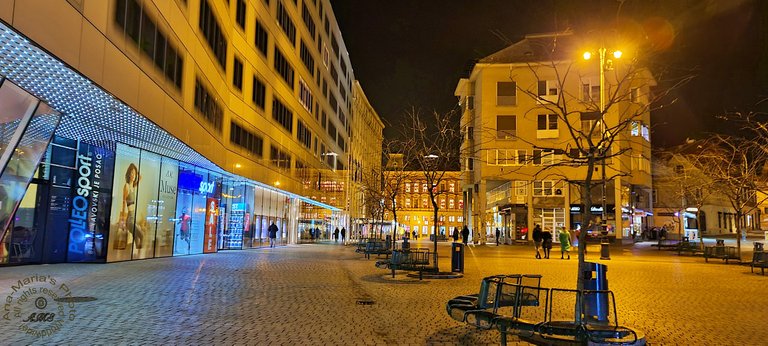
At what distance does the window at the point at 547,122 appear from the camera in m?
50.1

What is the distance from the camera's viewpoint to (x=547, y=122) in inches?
1982

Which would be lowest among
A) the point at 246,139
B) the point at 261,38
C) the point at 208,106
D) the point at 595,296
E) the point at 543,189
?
the point at 595,296

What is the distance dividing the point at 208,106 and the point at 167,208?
4.69 metres

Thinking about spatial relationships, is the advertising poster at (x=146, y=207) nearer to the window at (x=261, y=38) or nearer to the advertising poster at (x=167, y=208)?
the advertising poster at (x=167, y=208)

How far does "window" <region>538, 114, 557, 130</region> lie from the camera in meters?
50.1

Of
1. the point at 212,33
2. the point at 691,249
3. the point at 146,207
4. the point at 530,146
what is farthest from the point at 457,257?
the point at 530,146

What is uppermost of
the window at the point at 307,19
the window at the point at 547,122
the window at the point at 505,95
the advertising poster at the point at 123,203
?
the window at the point at 307,19

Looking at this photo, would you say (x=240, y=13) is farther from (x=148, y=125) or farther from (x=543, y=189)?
(x=543, y=189)

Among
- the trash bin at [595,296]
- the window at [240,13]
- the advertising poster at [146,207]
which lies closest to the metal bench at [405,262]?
the trash bin at [595,296]

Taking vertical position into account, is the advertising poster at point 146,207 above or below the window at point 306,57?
below

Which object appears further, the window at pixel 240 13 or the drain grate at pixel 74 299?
the window at pixel 240 13

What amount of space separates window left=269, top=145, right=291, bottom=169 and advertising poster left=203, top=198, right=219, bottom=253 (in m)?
7.39

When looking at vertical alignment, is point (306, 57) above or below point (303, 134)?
above

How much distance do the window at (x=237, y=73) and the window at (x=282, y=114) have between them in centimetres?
591
